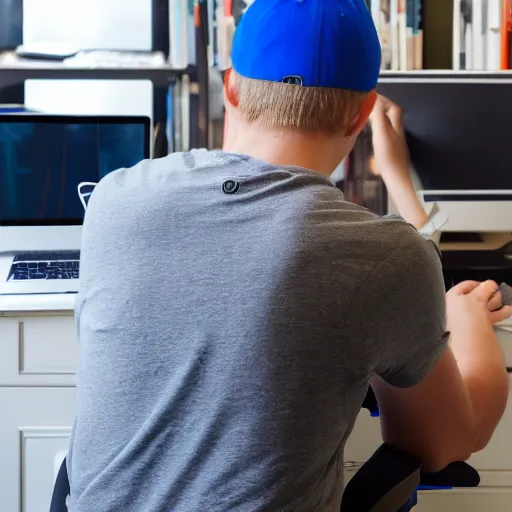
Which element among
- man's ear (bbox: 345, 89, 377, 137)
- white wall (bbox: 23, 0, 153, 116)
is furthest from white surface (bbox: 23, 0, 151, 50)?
man's ear (bbox: 345, 89, 377, 137)

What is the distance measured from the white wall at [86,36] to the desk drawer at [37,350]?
0.70 m

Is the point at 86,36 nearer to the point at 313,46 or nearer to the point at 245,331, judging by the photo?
the point at 313,46

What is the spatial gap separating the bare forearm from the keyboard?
108 cm

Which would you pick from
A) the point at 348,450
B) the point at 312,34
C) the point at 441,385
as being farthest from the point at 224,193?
the point at 348,450

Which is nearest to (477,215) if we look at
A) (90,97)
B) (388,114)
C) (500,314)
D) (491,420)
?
(388,114)

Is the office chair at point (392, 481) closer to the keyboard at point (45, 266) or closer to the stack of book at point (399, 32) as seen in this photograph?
the keyboard at point (45, 266)

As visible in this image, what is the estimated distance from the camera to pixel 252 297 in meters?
0.75

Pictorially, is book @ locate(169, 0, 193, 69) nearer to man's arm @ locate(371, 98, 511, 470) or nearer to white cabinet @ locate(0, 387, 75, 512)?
white cabinet @ locate(0, 387, 75, 512)

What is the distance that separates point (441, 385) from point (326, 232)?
0.24 meters

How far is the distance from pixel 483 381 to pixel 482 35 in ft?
4.64

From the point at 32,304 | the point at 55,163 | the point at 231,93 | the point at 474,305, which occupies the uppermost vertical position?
the point at 231,93

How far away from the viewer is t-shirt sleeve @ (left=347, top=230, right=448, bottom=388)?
0.76 meters

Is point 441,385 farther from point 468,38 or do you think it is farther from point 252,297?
point 468,38

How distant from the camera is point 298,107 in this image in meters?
0.85
